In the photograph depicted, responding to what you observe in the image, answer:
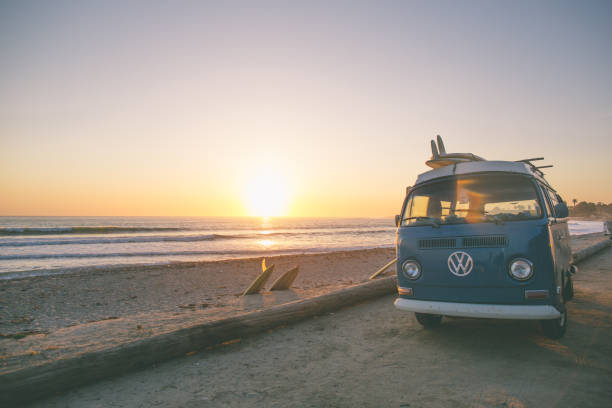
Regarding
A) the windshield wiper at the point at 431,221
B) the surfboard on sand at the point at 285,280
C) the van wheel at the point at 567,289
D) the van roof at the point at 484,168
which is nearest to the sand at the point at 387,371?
the van wheel at the point at 567,289

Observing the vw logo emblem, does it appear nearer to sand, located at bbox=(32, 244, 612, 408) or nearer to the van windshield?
the van windshield

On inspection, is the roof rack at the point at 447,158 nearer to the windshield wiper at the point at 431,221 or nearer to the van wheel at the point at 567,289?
the windshield wiper at the point at 431,221

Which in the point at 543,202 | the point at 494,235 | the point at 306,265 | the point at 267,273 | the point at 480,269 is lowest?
the point at 306,265

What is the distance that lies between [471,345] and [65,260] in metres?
21.8

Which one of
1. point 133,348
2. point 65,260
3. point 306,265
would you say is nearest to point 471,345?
point 133,348

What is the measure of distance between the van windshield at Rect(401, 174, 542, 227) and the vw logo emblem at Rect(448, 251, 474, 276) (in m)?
0.46

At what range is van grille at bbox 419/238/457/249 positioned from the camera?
447 cm

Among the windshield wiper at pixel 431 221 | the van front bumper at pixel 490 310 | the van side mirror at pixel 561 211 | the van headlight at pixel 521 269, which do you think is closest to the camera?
the van front bumper at pixel 490 310

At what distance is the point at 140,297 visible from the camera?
9.84 meters

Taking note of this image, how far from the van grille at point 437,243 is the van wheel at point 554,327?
1.68m

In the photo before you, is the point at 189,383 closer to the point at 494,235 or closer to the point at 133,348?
the point at 133,348

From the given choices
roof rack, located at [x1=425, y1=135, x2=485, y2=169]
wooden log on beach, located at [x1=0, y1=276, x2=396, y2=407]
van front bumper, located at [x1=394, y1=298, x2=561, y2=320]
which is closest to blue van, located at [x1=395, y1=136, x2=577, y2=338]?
van front bumper, located at [x1=394, y1=298, x2=561, y2=320]

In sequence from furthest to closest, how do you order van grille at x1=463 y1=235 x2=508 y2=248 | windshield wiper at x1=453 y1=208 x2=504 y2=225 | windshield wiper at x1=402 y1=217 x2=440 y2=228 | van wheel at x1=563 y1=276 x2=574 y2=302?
van wheel at x1=563 y1=276 x2=574 y2=302 → windshield wiper at x1=402 y1=217 x2=440 y2=228 → windshield wiper at x1=453 y1=208 x2=504 y2=225 → van grille at x1=463 y1=235 x2=508 y2=248

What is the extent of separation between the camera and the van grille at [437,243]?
4469mm
